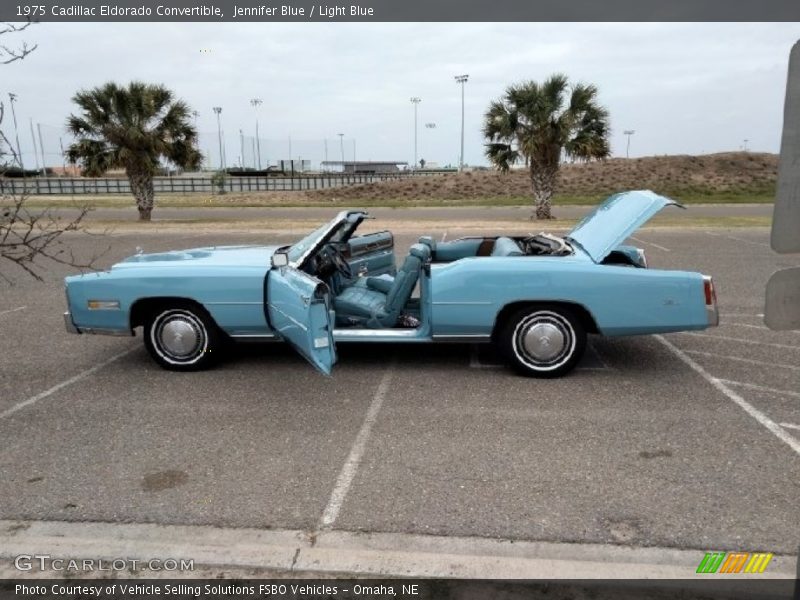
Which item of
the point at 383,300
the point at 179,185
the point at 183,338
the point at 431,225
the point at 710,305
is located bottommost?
the point at 179,185

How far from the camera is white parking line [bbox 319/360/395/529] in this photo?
3027 mm

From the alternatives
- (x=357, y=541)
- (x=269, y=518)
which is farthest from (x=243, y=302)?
(x=357, y=541)

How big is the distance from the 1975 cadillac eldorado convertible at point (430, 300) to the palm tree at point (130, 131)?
17497 mm

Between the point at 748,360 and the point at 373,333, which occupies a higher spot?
the point at 373,333

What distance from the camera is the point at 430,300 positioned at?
15.7 ft

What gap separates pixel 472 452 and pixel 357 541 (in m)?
1.07

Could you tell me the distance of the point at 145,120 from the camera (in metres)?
20.8

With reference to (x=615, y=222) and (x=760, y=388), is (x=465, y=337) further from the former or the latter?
(x=760, y=388)

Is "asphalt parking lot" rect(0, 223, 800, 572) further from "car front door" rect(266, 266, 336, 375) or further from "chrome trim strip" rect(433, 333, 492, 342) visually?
"car front door" rect(266, 266, 336, 375)

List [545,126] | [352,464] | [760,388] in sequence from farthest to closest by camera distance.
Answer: [545,126] < [760,388] < [352,464]

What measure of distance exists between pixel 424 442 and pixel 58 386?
122 inches

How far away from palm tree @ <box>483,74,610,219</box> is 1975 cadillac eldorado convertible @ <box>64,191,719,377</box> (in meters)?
15.0

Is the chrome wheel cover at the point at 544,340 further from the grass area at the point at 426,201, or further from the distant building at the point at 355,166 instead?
the distant building at the point at 355,166

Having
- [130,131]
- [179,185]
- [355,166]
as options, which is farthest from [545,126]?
[355,166]
